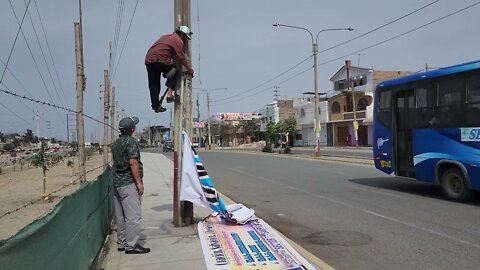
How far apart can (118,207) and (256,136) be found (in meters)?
88.9

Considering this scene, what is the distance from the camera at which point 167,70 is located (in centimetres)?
759

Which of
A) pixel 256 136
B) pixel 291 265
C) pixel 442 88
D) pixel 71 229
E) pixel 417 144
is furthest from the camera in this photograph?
pixel 256 136

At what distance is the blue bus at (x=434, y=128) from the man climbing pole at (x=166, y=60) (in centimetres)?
693

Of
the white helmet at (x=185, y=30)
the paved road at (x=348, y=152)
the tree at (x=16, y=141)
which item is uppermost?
the white helmet at (x=185, y=30)

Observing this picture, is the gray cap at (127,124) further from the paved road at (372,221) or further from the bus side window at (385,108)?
the bus side window at (385,108)

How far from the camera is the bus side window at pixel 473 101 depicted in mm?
10875

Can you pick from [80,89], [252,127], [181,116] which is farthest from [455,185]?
[252,127]

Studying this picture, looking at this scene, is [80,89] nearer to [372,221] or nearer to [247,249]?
[372,221]

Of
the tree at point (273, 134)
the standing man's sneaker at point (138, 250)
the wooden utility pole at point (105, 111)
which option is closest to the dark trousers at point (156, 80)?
the standing man's sneaker at point (138, 250)

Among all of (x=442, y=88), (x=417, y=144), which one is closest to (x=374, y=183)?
(x=417, y=144)

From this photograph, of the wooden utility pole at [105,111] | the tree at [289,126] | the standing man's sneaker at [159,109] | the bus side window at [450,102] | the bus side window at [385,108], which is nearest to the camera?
the standing man's sneaker at [159,109]

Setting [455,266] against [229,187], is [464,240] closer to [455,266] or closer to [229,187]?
[455,266]

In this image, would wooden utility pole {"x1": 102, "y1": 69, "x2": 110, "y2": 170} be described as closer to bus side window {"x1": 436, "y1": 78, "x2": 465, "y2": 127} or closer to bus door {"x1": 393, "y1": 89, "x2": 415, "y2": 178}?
bus door {"x1": 393, "y1": 89, "x2": 415, "y2": 178}

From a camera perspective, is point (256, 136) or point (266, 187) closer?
point (266, 187)
